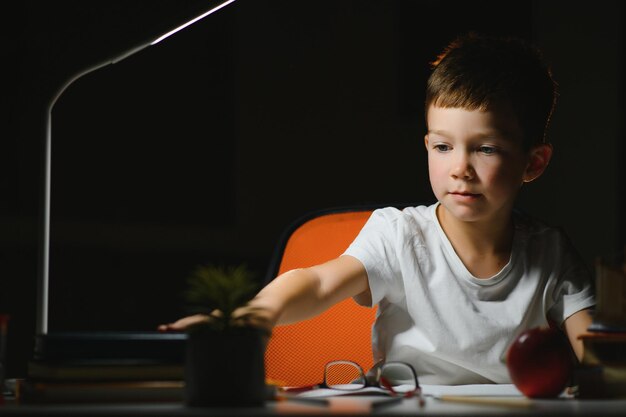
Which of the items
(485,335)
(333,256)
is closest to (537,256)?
(485,335)

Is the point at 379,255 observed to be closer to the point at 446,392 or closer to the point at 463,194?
the point at 463,194

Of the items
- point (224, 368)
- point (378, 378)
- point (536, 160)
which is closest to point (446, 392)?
point (378, 378)

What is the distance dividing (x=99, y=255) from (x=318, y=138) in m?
0.73

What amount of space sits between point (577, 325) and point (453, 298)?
0.61ft

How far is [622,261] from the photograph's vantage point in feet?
3.17

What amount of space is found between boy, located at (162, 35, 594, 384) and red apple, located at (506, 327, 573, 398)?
358 millimetres

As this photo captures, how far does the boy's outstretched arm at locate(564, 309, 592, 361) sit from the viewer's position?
4.15 ft

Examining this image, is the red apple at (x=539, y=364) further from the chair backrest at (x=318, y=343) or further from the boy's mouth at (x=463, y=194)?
the chair backrest at (x=318, y=343)

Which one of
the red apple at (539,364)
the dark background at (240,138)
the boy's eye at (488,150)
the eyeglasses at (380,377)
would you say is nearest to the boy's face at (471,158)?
the boy's eye at (488,150)

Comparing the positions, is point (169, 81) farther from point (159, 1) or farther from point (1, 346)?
point (1, 346)

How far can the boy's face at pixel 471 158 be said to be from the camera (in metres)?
1.24

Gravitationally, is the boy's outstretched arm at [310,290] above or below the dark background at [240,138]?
below

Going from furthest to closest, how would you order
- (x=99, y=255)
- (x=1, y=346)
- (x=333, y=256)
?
1. (x=99, y=255)
2. (x=333, y=256)
3. (x=1, y=346)

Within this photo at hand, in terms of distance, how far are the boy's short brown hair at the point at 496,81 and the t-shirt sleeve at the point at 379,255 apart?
0.22 metres
